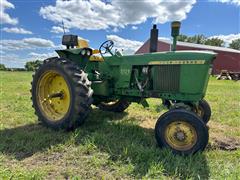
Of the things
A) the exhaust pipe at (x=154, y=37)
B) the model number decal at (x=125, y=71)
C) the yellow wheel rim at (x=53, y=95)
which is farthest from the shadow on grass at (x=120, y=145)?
the exhaust pipe at (x=154, y=37)

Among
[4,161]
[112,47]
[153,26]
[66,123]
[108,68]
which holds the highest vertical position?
[153,26]

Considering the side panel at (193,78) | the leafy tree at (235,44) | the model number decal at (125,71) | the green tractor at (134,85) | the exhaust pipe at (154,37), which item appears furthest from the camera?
the leafy tree at (235,44)

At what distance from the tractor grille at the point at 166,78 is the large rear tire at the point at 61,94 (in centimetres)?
117

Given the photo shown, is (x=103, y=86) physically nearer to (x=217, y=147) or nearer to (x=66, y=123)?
(x=66, y=123)

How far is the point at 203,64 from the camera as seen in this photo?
4.04m

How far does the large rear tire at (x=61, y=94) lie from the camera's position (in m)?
4.41

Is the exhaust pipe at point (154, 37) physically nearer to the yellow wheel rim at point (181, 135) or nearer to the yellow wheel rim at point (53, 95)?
the yellow wheel rim at point (181, 135)

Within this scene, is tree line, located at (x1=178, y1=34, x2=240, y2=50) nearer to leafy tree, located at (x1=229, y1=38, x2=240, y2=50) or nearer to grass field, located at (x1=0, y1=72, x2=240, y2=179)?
leafy tree, located at (x1=229, y1=38, x2=240, y2=50)

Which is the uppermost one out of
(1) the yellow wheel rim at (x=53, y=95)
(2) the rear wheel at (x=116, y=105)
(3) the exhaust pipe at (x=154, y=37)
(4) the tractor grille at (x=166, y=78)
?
(3) the exhaust pipe at (x=154, y=37)

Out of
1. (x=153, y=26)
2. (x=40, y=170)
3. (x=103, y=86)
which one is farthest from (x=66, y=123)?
(x=153, y=26)

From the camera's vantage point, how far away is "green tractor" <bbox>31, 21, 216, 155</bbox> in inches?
147

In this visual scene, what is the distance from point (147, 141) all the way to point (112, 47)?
2.04m

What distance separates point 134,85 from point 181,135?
1.53 meters

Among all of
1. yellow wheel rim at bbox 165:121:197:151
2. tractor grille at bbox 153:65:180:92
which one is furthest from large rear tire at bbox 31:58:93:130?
yellow wheel rim at bbox 165:121:197:151
